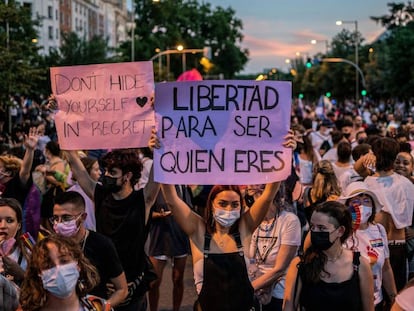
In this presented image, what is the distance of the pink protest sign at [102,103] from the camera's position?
538 centimetres

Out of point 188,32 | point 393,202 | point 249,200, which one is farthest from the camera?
point 188,32

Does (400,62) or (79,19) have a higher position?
(79,19)

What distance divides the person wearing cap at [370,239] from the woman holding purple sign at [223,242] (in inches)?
32.5

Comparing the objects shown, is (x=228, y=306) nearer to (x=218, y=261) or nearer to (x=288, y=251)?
(x=218, y=261)

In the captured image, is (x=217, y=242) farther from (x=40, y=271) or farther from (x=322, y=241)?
(x=40, y=271)

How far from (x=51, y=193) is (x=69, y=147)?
3.03 m

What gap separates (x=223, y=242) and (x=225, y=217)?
0.53 feet

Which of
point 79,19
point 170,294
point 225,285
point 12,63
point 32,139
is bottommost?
point 170,294

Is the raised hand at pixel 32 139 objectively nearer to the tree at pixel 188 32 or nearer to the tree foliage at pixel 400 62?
the tree foliage at pixel 400 62

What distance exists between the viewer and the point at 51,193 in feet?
27.3

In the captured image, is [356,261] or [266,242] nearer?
[356,261]

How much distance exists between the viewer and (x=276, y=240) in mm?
4996

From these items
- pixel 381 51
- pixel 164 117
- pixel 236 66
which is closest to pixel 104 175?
pixel 164 117

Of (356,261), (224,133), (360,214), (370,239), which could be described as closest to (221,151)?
(224,133)
